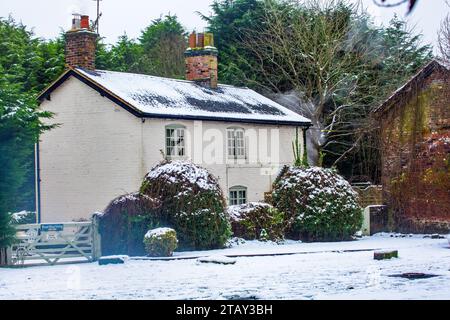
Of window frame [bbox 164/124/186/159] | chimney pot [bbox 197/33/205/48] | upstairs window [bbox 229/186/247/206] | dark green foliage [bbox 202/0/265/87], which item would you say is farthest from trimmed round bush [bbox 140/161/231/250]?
dark green foliage [bbox 202/0/265/87]

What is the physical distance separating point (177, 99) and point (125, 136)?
7.98 ft

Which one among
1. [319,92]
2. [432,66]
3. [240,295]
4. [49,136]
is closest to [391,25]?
[319,92]

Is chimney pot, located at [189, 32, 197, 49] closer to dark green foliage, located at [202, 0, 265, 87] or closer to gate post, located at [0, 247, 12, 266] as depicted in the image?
dark green foliage, located at [202, 0, 265, 87]

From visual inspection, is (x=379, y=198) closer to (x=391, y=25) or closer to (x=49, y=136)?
(x=391, y=25)

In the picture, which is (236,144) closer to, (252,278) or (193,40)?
(193,40)

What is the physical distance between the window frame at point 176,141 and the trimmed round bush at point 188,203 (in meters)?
4.18

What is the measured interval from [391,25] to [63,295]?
20.7 meters

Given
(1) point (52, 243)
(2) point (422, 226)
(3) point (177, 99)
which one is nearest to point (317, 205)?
(2) point (422, 226)

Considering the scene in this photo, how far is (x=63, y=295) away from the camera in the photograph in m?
11.5

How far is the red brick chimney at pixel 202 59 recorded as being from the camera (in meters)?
27.2

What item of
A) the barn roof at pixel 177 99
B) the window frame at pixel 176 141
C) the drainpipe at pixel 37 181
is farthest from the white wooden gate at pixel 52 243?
the drainpipe at pixel 37 181

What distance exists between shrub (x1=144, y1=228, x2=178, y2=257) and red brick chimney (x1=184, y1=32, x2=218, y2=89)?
10590 millimetres

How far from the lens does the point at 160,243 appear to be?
58.2ft

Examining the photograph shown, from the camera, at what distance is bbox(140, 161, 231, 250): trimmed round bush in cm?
1869
